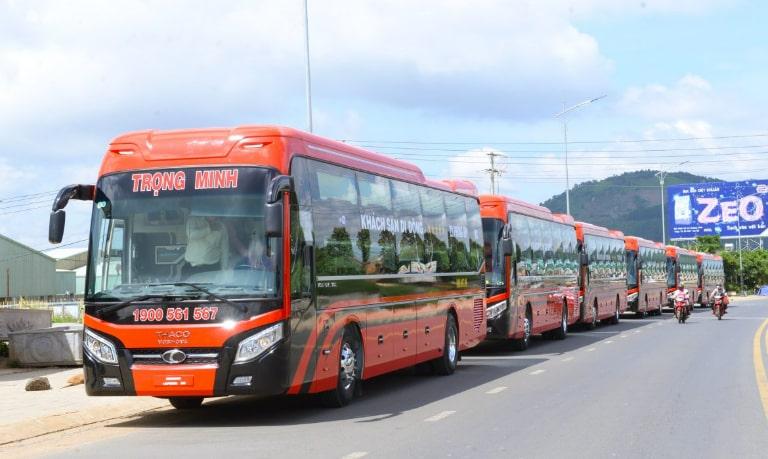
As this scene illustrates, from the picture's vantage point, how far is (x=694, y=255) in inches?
2493

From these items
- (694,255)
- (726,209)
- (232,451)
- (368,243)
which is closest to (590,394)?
(368,243)

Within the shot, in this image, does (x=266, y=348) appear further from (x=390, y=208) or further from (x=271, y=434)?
(x=390, y=208)

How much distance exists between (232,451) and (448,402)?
454cm

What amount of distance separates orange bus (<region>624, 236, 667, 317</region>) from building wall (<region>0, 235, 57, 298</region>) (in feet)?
165

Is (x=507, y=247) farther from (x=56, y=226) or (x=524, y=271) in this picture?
(x=56, y=226)

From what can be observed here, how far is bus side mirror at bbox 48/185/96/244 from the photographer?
455 inches

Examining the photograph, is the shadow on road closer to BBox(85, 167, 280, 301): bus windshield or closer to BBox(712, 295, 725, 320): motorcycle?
BBox(85, 167, 280, 301): bus windshield

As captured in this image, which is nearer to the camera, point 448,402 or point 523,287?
point 448,402

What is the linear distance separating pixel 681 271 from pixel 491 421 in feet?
157

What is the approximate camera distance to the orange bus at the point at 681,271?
55.4 m

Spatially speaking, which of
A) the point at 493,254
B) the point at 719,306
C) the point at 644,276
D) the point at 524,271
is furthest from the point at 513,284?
the point at 644,276

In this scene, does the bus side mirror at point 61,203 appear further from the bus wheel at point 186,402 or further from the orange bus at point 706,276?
the orange bus at point 706,276

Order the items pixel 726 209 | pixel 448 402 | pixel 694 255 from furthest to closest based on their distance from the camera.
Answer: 1. pixel 726 209
2. pixel 694 255
3. pixel 448 402

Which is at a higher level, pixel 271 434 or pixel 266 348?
pixel 266 348
